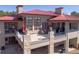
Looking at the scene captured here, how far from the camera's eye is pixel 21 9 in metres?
4.78

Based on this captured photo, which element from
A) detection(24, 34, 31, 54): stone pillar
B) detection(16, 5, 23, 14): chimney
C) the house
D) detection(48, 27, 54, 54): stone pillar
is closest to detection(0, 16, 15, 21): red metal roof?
the house

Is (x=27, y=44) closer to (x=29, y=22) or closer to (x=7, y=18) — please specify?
(x=29, y=22)

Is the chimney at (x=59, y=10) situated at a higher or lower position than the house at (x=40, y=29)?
higher

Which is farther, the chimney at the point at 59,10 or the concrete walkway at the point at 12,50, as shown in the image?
the concrete walkway at the point at 12,50

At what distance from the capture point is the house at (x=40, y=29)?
4789mm

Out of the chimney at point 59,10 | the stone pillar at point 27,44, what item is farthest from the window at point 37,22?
the chimney at point 59,10

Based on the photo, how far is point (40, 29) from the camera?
494cm

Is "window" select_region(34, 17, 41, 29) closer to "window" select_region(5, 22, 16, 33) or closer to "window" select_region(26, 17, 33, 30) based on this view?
"window" select_region(26, 17, 33, 30)

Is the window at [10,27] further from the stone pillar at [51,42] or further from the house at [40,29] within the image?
the stone pillar at [51,42]

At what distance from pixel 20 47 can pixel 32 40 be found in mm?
295

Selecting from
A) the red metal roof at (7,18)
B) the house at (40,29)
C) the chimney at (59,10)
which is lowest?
the house at (40,29)

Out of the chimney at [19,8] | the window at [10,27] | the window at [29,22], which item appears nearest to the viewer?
the chimney at [19,8]
